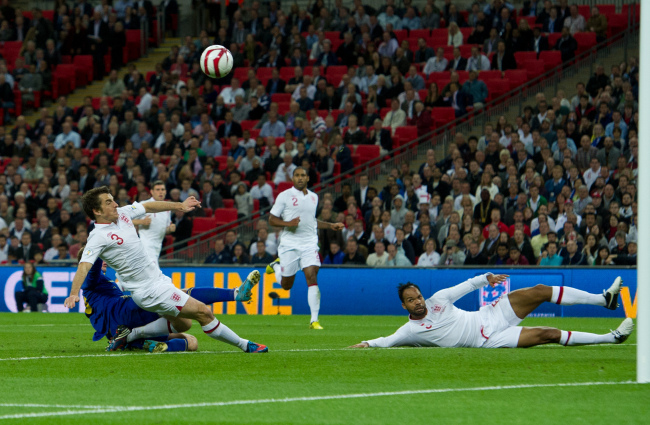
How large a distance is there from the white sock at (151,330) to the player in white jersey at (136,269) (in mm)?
418

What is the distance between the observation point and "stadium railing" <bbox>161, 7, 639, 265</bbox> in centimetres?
2345

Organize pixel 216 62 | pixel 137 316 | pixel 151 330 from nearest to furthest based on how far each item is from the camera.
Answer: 1. pixel 137 316
2. pixel 151 330
3. pixel 216 62

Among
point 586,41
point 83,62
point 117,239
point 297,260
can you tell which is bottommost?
point 297,260

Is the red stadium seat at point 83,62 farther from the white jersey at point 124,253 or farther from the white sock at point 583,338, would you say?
the white sock at point 583,338

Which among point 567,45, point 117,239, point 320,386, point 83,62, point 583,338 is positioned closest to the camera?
point 320,386

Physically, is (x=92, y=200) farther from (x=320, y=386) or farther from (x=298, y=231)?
(x=298, y=231)

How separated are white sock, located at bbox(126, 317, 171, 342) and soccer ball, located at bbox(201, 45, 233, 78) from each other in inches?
282

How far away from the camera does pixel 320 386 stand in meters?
7.96

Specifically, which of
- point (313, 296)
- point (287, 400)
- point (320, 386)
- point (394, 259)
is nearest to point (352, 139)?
point (394, 259)

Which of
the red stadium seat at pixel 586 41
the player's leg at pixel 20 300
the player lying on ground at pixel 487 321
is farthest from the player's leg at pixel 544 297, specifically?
the red stadium seat at pixel 586 41

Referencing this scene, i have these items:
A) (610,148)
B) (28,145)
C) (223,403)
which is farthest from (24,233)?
(223,403)

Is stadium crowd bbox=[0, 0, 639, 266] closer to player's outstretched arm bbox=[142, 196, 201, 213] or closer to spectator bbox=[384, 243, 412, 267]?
spectator bbox=[384, 243, 412, 267]

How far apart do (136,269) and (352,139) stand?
15.2 m

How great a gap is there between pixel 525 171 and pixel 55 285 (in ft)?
33.4
